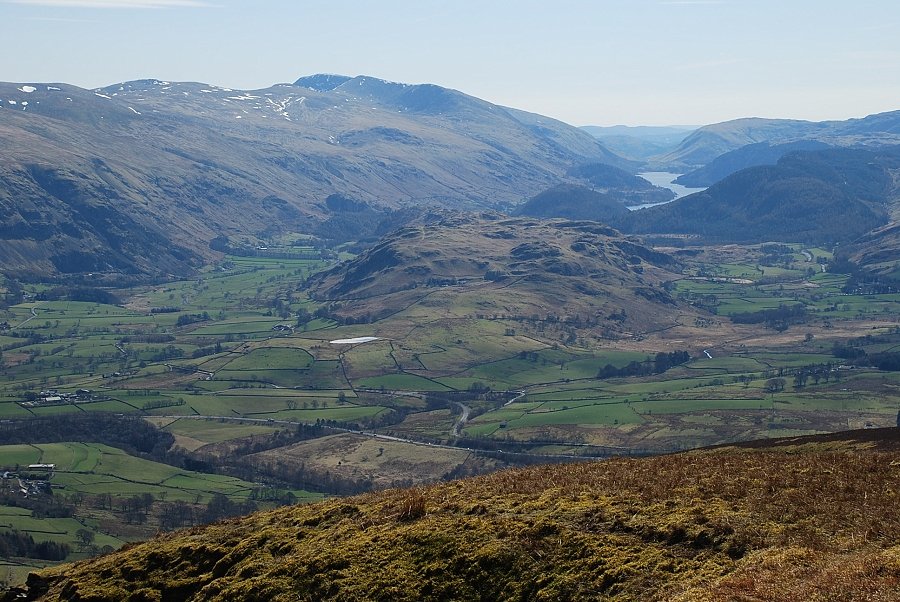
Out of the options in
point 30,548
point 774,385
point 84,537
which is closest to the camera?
point 30,548

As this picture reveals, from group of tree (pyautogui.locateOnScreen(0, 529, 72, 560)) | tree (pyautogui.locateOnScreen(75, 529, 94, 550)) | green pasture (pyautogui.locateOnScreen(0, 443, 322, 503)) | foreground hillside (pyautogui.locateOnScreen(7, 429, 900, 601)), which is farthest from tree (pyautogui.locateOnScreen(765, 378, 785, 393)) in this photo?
foreground hillside (pyautogui.locateOnScreen(7, 429, 900, 601))

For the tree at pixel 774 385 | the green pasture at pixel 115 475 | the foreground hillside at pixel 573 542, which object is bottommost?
the green pasture at pixel 115 475

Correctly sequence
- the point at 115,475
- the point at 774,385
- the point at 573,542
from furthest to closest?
the point at 774,385
the point at 115,475
the point at 573,542

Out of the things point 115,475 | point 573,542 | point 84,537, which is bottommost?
point 115,475

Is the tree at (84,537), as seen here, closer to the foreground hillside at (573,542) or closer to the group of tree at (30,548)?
the group of tree at (30,548)

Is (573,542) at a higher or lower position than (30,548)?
higher

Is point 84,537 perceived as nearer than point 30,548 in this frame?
No

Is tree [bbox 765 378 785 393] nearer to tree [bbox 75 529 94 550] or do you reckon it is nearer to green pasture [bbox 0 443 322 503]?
green pasture [bbox 0 443 322 503]

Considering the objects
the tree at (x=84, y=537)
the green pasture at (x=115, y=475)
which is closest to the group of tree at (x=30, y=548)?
the tree at (x=84, y=537)

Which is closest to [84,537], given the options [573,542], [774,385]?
[573,542]

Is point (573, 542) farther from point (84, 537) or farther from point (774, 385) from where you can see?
point (774, 385)
